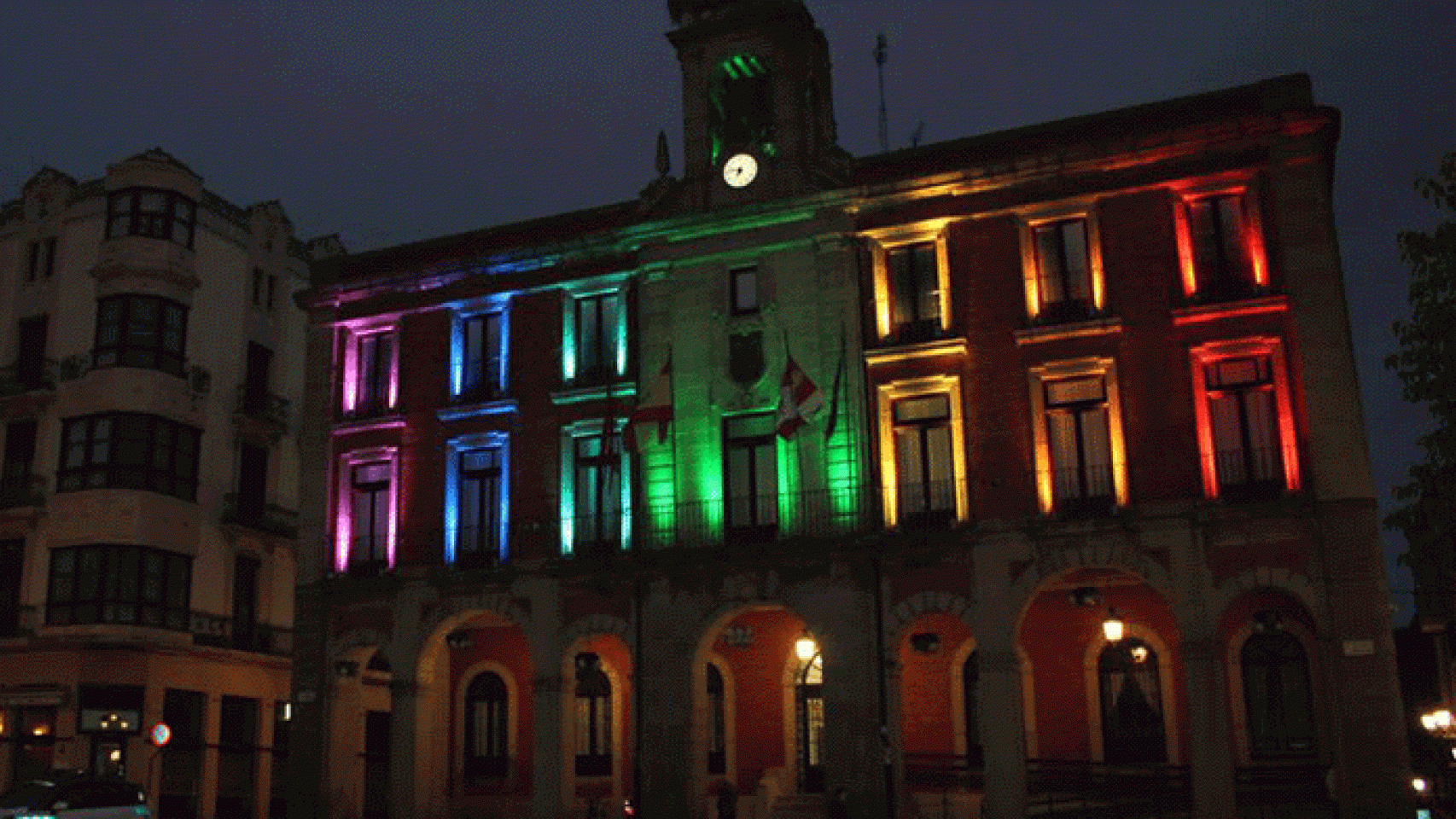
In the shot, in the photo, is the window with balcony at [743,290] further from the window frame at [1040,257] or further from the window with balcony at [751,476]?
the window frame at [1040,257]

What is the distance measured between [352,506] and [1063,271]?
1875 centimetres

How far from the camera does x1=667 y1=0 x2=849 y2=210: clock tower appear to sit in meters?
34.3

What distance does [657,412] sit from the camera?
32.9 meters

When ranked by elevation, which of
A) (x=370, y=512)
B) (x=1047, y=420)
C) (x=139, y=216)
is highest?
(x=139, y=216)

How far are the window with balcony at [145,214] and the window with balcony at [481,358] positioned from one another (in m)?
13.7

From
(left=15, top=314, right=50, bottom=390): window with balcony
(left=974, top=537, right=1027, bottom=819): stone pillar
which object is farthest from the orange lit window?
(left=15, top=314, right=50, bottom=390): window with balcony

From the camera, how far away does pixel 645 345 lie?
3444 centimetres

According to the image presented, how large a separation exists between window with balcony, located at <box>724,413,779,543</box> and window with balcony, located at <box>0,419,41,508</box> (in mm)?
22821

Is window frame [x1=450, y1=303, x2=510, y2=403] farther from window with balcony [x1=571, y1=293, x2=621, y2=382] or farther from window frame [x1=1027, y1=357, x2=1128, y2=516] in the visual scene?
window frame [x1=1027, y1=357, x2=1128, y2=516]

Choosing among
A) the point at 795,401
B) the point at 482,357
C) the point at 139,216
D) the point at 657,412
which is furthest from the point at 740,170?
the point at 139,216

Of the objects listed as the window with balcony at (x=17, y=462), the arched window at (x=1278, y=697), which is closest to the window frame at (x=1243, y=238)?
the arched window at (x=1278, y=697)

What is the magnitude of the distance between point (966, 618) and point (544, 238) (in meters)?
14.4

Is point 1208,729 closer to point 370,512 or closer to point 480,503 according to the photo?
point 480,503

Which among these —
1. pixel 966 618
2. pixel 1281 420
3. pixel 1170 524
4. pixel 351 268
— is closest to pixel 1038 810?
pixel 966 618
